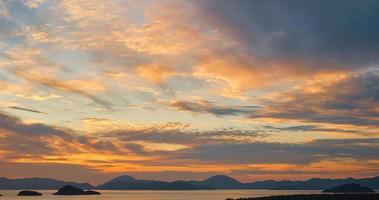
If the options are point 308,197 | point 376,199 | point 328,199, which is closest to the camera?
point 376,199

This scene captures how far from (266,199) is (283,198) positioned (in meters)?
4.99

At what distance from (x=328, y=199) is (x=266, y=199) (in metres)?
22.3

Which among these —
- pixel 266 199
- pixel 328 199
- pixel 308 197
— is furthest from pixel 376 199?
pixel 266 199

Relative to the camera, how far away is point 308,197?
419 feet

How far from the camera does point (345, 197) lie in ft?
402

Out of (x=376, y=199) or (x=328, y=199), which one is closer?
(x=376, y=199)

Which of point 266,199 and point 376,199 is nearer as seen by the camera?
point 376,199

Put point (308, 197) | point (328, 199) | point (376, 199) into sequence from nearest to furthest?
point (376, 199) → point (328, 199) → point (308, 197)

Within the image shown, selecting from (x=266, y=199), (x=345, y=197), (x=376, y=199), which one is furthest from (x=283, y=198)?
(x=376, y=199)

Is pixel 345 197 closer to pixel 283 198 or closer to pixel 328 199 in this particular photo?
pixel 328 199

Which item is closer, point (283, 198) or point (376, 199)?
point (376, 199)

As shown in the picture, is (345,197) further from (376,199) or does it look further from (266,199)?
(266,199)

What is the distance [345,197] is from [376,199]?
14081mm

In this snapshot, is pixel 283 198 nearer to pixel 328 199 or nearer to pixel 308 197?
pixel 308 197
